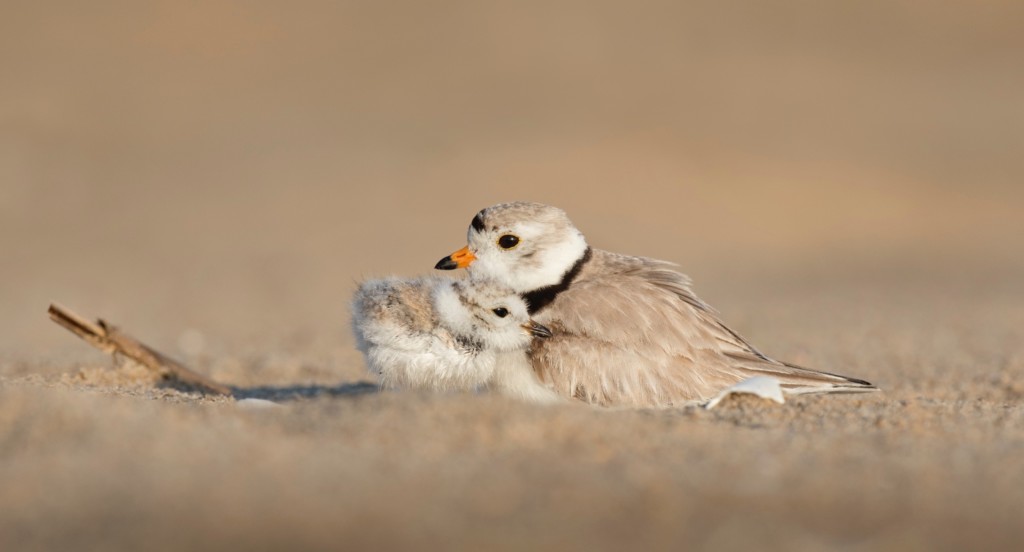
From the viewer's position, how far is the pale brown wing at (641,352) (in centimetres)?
404

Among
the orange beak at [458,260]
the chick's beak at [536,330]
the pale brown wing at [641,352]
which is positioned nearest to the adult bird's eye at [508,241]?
the orange beak at [458,260]

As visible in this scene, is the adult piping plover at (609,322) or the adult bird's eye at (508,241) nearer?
the adult piping plover at (609,322)

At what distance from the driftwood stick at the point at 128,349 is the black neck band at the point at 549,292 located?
1452 mm

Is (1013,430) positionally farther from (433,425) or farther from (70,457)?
(70,457)

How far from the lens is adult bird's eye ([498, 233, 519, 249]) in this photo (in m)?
4.54

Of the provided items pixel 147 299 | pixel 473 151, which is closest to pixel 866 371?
pixel 147 299

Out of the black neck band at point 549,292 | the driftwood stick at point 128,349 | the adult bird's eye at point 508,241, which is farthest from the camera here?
the driftwood stick at point 128,349

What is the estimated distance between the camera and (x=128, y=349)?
492 centimetres

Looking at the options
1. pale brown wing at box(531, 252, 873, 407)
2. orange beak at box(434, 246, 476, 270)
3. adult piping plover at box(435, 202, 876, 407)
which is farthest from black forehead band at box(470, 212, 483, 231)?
pale brown wing at box(531, 252, 873, 407)

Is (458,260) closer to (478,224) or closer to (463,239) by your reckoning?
(478,224)

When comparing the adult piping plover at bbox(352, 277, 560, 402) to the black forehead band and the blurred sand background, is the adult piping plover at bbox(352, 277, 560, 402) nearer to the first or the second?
the black forehead band

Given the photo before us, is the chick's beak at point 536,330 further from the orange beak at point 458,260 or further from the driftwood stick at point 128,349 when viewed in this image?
the driftwood stick at point 128,349

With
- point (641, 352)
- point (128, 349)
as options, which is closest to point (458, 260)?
point (641, 352)

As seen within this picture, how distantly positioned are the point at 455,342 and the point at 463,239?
8546 mm
